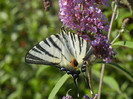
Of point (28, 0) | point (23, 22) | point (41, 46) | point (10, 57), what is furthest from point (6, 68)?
point (41, 46)

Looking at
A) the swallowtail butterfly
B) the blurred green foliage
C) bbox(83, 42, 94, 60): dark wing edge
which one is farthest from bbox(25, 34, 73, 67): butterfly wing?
the blurred green foliage

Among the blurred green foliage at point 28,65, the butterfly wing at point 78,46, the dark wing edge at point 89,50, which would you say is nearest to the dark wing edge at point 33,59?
the butterfly wing at point 78,46

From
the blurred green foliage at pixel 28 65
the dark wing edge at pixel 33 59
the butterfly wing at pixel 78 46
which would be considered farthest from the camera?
the blurred green foliage at pixel 28 65

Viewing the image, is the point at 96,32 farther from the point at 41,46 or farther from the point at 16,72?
the point at 16,72

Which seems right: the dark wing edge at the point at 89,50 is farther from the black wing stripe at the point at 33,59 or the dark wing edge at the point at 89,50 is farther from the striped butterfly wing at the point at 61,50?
the black wing stripe at the point at 33,59

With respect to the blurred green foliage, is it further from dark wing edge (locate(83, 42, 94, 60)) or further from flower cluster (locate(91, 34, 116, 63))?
dark wing edge (locate(83, 42, 94, 60))

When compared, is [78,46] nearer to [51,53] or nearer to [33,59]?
[51,53]
